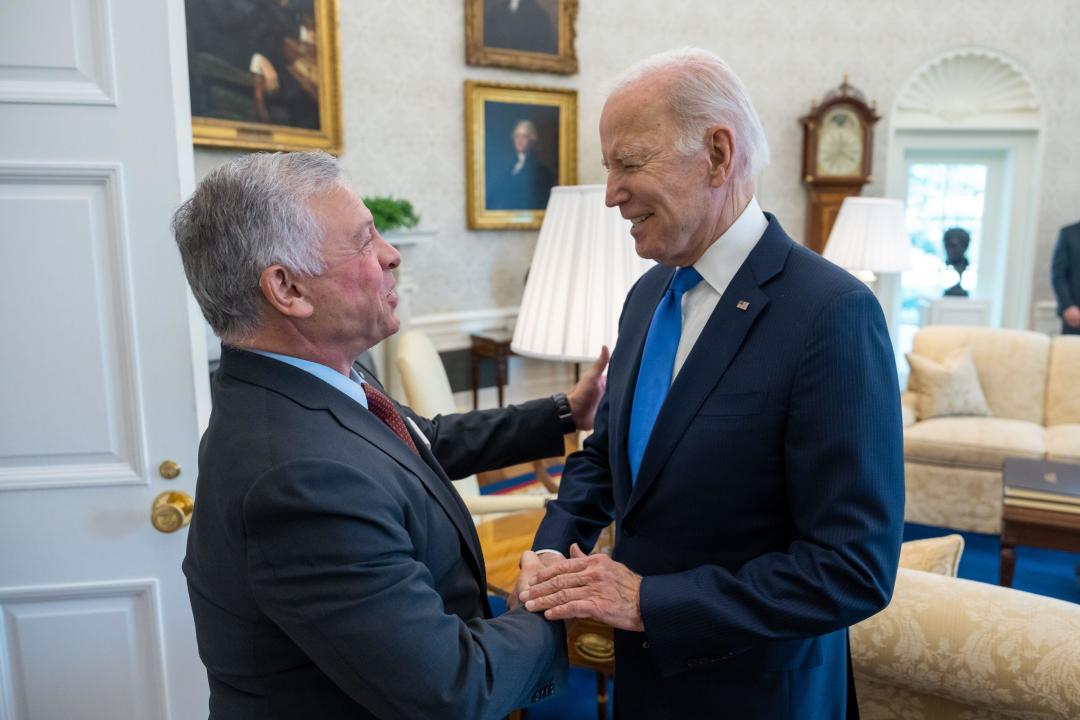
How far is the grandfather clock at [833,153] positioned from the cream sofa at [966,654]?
5.48 m

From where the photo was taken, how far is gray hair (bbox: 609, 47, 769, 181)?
3.78 feet

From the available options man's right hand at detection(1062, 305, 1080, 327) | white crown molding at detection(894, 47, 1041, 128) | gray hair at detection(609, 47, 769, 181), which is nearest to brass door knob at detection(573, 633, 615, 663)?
gray hair at detection(609, 47, 769, 181)

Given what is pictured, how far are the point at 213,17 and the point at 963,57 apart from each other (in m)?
6.07

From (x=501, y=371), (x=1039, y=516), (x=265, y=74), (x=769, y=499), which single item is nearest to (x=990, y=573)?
(x=1039, y=516)

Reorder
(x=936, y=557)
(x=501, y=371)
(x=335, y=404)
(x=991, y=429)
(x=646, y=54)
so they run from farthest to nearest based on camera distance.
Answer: (x=646, y=54) < (x=501, y=371) < (x=991, y=429) < (x=936, y=557) < (x=335, y=404)

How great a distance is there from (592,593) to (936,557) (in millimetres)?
1105

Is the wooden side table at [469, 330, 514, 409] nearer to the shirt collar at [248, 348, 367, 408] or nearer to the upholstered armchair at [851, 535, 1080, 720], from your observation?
the upholstered armchair at [851, 535, 1080, 720]

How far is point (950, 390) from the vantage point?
14.7 feet

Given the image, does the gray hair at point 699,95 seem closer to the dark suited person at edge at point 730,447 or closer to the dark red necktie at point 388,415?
the dark suited person at edge at point 730,447

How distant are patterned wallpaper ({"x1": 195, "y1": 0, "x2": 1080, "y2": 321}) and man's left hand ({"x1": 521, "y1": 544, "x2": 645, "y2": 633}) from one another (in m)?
3.89

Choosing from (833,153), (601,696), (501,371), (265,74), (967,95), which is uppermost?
(967,95)

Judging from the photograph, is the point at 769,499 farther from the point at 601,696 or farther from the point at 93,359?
the point at 601,696

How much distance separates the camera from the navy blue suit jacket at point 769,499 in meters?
1.04

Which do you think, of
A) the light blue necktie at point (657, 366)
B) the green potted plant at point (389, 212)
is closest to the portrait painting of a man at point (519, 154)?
the green potted plant at point (389, 212)
